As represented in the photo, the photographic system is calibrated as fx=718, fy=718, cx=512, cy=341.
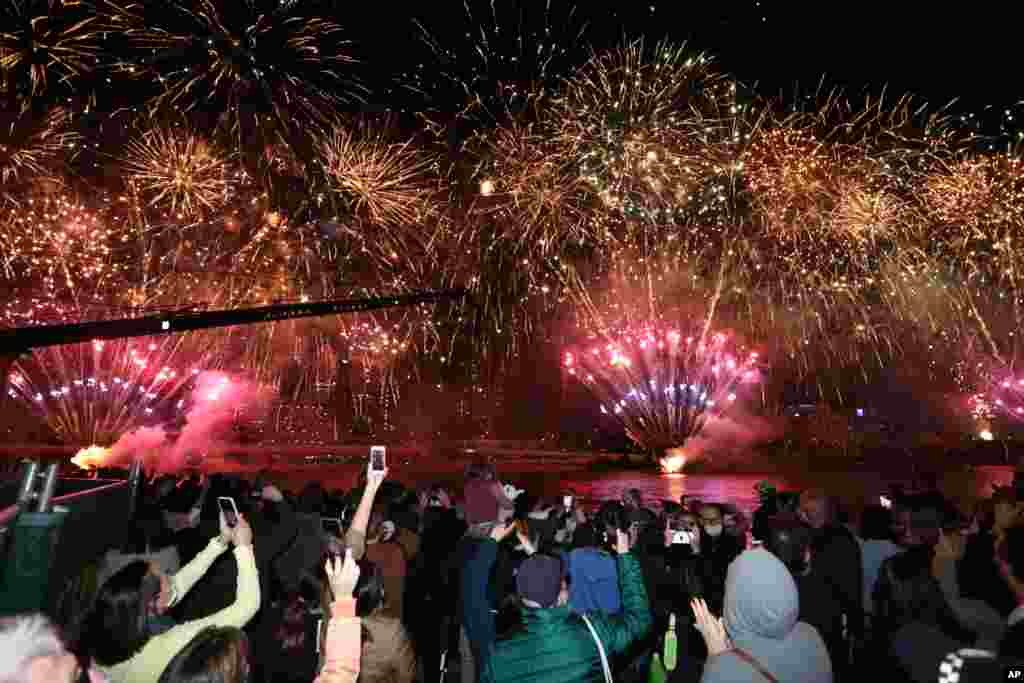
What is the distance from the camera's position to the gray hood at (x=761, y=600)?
115 inches

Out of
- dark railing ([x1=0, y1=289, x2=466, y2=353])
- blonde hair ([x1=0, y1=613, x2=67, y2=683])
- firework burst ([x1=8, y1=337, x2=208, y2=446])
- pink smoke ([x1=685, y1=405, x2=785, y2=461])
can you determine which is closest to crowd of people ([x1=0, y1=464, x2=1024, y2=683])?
blonde hair ([x1=0, y1=613, x2=67, y2=683])

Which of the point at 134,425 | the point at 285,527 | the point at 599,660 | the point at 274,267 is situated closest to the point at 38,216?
the point at 274,267

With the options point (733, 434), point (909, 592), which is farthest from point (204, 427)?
point (909, 592)

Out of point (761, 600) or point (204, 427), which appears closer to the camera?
point (761, 600)

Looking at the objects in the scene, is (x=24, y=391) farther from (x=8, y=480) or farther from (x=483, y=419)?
(x=8, y=480)

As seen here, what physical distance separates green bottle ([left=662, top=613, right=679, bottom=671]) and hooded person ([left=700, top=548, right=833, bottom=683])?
2.17 meters

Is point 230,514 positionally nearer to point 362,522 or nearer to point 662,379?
point 362,522

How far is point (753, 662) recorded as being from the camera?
Answer: 2820 millimetres

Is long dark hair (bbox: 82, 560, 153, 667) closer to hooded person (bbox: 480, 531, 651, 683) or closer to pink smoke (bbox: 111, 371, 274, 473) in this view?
hooded person (bbox: 480, 531, 651, 683)

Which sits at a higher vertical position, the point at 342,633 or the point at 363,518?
the point at 363,518

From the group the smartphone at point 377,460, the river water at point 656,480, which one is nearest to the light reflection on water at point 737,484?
the river water at point 656,480

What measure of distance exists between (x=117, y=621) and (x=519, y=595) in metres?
1.58

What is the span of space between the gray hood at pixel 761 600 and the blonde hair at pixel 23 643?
247 centimetres

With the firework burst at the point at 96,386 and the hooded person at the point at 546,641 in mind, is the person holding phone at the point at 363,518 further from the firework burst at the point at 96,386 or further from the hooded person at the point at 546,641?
the firework burst at the point at 96,386
